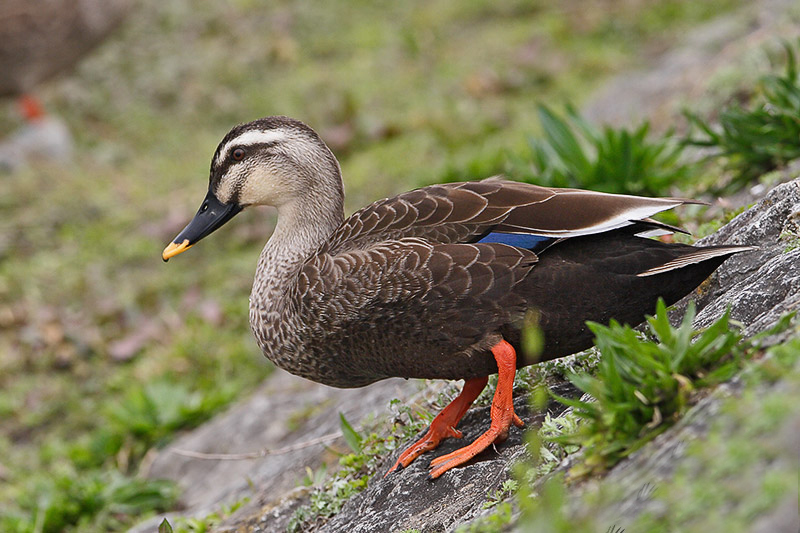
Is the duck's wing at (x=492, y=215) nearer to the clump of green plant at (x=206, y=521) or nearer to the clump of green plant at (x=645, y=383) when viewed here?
the clump of green plant at (x=645, y=383)

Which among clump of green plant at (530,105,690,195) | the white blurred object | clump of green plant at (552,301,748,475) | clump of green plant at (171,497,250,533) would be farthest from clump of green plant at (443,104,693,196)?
the white blurred object

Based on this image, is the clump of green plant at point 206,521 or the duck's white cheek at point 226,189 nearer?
the duck's white cheek at point 226,189

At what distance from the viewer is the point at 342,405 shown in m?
4.63

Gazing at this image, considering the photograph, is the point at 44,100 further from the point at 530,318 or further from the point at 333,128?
the point at 530,318

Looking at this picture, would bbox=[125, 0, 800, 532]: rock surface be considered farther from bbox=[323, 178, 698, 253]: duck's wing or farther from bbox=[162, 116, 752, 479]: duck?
bbox=[323, 178, 698, 253]: duck's wing

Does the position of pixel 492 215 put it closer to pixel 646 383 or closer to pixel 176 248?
pixel 646 383

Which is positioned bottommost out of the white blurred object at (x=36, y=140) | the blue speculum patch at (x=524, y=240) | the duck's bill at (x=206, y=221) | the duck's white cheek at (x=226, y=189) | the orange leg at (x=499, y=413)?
the orange leg at (x=499, y=413)

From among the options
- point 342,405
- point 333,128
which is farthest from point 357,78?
point 342,405

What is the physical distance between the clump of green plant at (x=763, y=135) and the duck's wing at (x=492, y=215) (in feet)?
6.09

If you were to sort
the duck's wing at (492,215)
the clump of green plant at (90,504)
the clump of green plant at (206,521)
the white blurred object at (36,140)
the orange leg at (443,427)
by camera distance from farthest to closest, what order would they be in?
1. the white blurred object at (36,140)
2. the clump of green plant at (90,504)
3. the clump of green plant at (206,521)
4. the orange leg at (443,427)
5. the duck's wing at (492,215)

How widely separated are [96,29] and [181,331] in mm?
4167

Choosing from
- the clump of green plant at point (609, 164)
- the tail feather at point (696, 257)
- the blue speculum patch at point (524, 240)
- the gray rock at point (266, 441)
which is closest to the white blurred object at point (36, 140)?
the gray rock at point (266, 441)

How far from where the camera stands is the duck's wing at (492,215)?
2.75 metres

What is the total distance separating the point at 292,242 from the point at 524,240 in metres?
1.19
